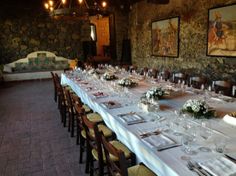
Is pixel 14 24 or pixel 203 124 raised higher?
pixel 14 24

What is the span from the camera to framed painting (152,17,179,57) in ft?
25.4

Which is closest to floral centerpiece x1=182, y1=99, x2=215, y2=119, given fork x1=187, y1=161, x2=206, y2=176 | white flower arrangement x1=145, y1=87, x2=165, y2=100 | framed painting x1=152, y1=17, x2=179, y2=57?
white flower arrangement x1=145, y1=87, x2=165, y2=100

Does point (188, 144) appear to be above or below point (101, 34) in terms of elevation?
below

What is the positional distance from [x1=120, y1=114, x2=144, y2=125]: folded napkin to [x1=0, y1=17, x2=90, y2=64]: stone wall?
9.27 meters

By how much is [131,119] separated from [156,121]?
28 cm

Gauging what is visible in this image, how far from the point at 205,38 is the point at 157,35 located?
2.66m

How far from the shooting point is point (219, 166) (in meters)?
1.60

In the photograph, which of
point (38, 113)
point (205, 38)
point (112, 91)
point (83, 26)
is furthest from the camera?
point (83, 26)

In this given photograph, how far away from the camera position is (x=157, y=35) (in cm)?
886

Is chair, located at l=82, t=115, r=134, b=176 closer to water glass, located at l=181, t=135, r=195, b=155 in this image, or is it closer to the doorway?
water glass, located at l=181, t=135, r=195, b=155

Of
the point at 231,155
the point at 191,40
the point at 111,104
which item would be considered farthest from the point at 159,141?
the point at 191,40

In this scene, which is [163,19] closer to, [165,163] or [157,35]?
[157,35]

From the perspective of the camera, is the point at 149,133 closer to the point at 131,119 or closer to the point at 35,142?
the point at 131,119

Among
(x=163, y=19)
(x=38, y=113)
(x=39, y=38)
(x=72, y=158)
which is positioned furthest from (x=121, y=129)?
(x=39, y=38)
